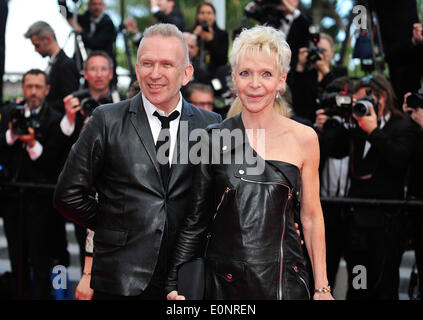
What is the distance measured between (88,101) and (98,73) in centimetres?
53

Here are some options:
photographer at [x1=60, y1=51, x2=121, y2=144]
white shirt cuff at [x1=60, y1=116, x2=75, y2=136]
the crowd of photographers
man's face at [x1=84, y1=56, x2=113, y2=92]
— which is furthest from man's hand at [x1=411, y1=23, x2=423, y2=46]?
white shirt cuff at [x1=60, y1=116, x2=75, y2=136]

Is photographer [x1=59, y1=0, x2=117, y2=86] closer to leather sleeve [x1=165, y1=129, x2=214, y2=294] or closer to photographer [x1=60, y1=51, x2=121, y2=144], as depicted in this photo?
photographer [x1=60, y1=51, x2=121, y2=144]

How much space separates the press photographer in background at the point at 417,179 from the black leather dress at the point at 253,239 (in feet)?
7.83

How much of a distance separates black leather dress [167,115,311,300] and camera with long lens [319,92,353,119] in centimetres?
227

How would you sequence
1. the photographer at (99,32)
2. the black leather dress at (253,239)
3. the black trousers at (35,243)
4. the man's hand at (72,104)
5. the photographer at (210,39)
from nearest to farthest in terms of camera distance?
the black leather dress at (253,239) → the man's hand at (72,104) → the black trousers at (35,243) → the photographer at (210,39) → the photographer at (99,32)

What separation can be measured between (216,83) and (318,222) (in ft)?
10.4

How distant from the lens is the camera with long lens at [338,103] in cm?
449

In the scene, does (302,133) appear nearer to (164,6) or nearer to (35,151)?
(35,151)

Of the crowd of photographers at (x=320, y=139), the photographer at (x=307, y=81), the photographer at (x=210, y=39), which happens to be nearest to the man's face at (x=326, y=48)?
the crowd of photographers at (x=320, y=139)

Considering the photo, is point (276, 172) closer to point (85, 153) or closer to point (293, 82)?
point (85, 153)

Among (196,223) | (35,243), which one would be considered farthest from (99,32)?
(196,223)

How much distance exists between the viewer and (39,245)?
5137 millimetres

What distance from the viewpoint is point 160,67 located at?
8.38 feet

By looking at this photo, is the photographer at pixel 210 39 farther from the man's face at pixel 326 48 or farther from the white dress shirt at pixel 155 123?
the white dress shirt at pixel 155 123
